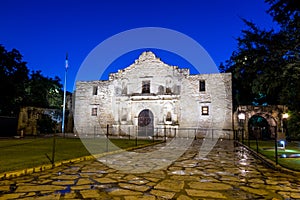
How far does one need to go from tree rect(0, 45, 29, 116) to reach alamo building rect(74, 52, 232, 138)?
6.49 meters

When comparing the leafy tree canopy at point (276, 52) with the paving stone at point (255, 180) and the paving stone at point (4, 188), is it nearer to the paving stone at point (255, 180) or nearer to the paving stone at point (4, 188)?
the paving stone at point (255, 180)

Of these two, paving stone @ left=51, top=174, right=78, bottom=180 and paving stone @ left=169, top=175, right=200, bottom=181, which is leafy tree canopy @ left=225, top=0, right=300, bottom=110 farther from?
paving stone @ left=51, top=174, right=78, bottom=180

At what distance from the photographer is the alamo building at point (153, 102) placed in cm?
2008

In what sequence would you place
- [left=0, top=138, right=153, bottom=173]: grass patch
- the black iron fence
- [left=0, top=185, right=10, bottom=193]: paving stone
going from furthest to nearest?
the black iron fence → [left=0, top=138, right=153, bottom=173]: grass patch → [left=0, top=185, right=10, bottom=193]: paving stone

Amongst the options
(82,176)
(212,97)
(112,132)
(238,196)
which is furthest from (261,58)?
(112,132)

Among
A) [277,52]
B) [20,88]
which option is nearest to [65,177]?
[277,52]

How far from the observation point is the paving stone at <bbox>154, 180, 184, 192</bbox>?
3893 mm

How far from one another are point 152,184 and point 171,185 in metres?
0.36

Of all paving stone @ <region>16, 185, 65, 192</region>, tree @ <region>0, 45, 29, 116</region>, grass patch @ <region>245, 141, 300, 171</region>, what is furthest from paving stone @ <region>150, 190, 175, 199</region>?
tree @ <region>0, 45, 29, 116</region>

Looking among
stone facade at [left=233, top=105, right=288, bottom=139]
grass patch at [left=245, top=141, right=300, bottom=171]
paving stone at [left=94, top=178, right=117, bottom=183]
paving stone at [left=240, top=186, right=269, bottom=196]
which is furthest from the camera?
stone facade at [left=233, top=105, right=288, bottom=139]

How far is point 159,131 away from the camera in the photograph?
21125 mm

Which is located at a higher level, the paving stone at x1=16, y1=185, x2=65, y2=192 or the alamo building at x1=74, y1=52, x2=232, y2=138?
the alamo building at x1=74, y1=52, x2=232, y2=138

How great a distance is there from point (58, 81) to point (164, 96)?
1851 cm

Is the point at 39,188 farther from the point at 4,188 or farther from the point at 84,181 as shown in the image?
the point at 84,181
